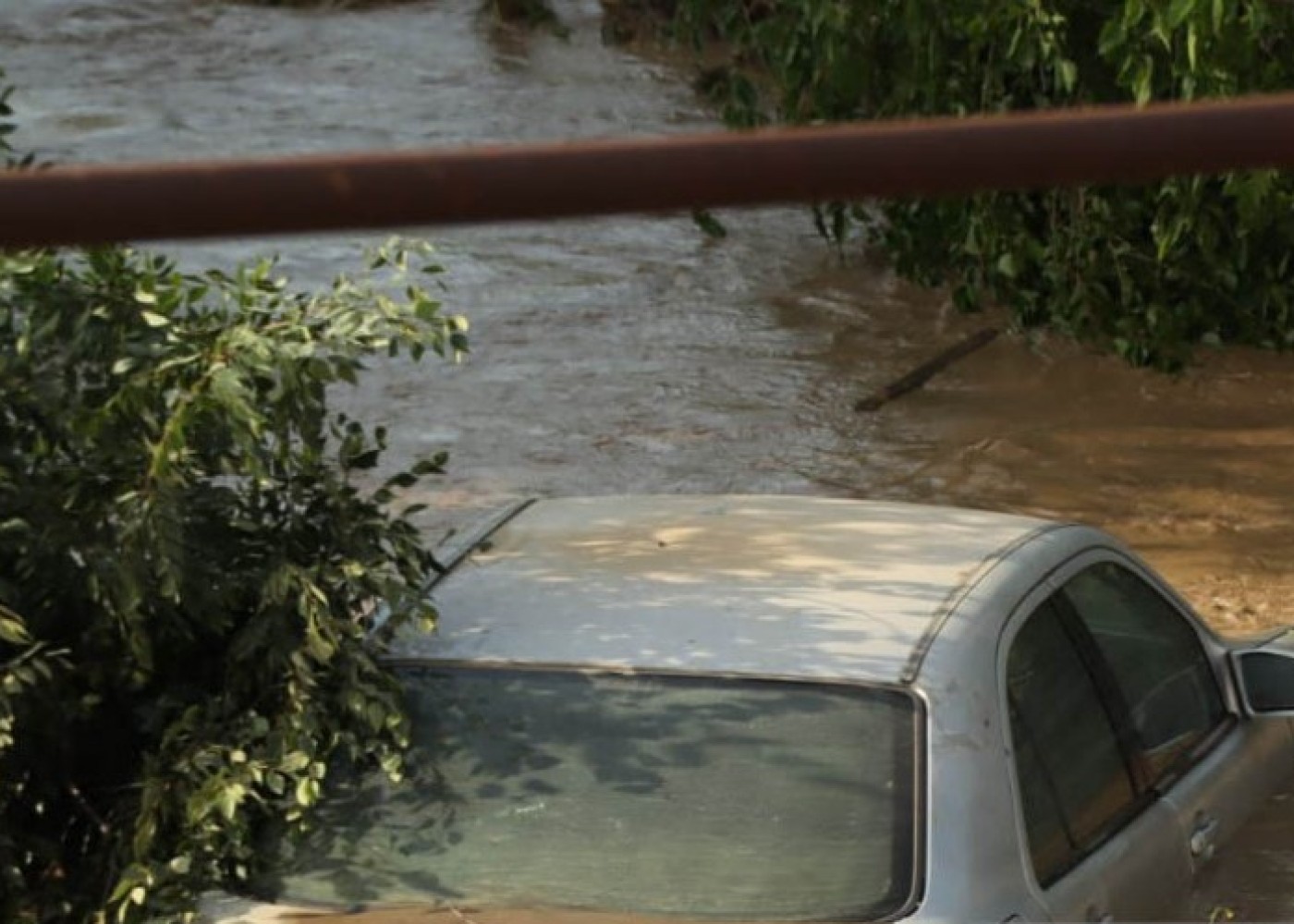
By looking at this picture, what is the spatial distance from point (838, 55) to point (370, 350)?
593cm

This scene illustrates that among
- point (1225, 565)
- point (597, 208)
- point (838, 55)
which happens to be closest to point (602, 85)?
point (838, 55)

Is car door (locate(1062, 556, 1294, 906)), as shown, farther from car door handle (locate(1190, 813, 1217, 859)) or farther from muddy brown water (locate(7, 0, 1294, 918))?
muddy brown water (locate(7, 0, 1294, 918))

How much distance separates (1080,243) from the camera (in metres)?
10.4

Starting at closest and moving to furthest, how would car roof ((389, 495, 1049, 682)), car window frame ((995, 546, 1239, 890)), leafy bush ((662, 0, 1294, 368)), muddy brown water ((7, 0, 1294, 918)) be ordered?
1. car window frame ((995, 546, 1239, 890))
2. car roof ((389, 495, 1049, 682))
3. leafy bush ((662, 0, 1294, 368))
4. muddy brown water ((7, 0, 1294, 918))

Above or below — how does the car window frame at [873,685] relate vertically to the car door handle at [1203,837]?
above

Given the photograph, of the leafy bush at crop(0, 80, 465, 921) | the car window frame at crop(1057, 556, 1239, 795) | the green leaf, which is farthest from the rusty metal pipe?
the green leaf

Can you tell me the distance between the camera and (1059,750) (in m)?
4.17

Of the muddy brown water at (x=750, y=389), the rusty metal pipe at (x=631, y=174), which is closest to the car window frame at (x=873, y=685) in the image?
the rusty metal pipe at (x=631, y=174)

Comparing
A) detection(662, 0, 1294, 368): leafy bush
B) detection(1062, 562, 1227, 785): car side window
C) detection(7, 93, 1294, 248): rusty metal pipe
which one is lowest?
detection(662, 0, 1294, 368): leafy bush

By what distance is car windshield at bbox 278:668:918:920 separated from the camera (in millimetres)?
3705

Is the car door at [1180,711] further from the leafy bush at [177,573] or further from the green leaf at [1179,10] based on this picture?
the green leaf at [1179,10]

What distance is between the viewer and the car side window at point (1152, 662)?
4.55 m

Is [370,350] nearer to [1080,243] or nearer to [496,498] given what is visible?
[496,498]

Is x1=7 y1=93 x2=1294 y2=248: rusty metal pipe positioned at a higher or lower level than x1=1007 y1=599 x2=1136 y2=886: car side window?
higher
